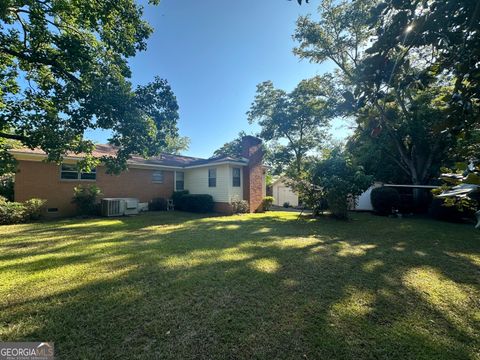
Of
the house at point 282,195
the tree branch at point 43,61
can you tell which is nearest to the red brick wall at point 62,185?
the tree branch at point 43,61

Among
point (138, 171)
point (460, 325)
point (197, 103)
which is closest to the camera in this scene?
point (460, 325)

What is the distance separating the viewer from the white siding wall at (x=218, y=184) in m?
14.5

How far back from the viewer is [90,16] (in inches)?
301

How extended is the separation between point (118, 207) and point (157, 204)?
3118mm

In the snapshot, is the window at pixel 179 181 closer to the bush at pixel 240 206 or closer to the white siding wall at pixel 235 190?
the white siding wall at pixel 235 190

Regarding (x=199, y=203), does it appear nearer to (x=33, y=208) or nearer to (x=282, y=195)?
(x=33, y=208)

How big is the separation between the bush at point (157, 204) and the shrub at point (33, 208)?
18.4 ft

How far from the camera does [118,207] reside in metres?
12.4

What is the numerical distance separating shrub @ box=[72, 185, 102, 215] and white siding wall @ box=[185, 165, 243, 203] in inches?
245

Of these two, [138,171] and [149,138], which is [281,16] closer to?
[149,138]

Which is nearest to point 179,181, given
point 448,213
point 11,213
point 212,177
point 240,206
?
point 212,177

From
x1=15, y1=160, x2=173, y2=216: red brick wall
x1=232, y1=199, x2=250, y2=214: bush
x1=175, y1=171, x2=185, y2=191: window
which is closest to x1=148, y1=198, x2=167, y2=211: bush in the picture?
x1=15, y1=160, x2=173, y2=216: red brick wall

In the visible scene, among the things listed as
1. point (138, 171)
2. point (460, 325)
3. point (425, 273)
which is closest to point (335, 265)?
point (425, 273)

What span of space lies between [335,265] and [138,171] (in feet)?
44.4
